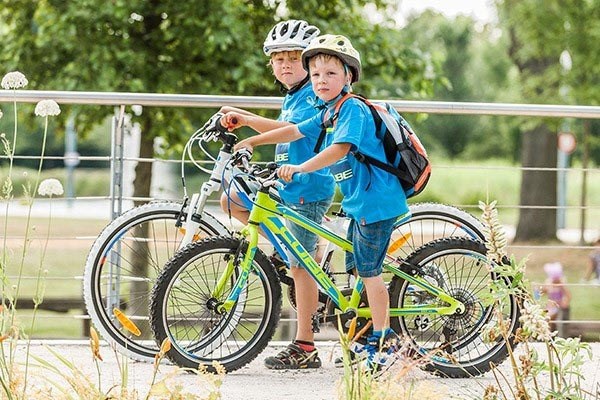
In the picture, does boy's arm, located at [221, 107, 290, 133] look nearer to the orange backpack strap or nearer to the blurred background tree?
the orange backpack strap

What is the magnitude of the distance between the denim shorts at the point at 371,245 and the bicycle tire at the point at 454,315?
239mm

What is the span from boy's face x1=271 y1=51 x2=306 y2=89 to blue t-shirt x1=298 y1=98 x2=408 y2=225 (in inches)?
9.4

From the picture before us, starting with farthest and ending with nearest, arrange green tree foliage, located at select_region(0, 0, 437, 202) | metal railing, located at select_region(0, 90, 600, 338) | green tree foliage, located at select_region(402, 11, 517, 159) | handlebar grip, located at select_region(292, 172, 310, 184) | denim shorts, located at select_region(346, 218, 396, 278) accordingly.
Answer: green tree foliage, located at select_region(402, 11, 517, 159)
green tree foliage, located at select_region(0, 0, 437, 202)
metal railing, located at select_region(0, 90, 600, 338)
handlebar grip, located at select_region(292, 172, 310, 184)
denim shorts, located at select_region(346, 218, 396, 278)

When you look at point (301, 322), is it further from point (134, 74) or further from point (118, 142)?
point (134, 74)

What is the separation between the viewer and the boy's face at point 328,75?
15.1 feet

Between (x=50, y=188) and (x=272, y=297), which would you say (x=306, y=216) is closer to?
(x=272, y=297)

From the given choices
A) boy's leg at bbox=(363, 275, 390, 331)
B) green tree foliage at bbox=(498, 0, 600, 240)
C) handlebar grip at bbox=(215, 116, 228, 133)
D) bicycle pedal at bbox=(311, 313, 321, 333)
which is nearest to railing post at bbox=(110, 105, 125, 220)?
handlebar grip at bbox=(215, 116, 228, 133)

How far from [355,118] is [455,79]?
4105 centimetres

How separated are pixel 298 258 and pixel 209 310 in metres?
0.40

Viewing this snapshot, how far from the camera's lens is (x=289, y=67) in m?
4.87

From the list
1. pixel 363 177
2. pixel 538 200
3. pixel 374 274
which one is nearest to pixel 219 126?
pixel 363 177

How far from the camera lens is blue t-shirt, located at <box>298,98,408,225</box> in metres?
4.55

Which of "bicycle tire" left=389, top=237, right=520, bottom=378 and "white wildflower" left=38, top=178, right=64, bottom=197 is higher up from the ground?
"white wildflower" left=38, top=178, right=64, bottom=197

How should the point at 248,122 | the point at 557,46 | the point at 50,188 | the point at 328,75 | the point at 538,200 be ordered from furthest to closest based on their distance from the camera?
the point at 538,200
the point at 557,46
the point at 248,122
the point at 328,75
the point at 50,188
